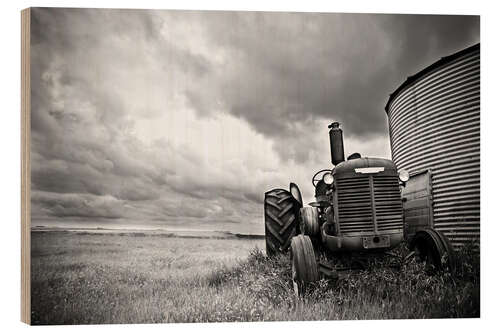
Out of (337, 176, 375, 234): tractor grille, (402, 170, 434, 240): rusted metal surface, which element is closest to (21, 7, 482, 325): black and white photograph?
(337, 176, 375, 234): tractor grille

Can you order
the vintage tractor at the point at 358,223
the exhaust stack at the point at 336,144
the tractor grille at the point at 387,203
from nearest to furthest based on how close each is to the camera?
the vintage tractor at the point at 358,223 → the tractor grille at the point at 387,203 → the exhaust stack at the point at 336,144

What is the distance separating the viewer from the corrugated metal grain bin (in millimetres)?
6109

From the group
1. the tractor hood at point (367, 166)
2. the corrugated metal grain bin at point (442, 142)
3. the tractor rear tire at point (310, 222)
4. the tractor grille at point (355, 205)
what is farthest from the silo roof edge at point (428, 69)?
the tractor rear tire at point (310, 222)

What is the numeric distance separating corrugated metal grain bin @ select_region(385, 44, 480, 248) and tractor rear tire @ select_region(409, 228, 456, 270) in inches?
31.7

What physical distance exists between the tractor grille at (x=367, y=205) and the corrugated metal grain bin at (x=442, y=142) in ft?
4.93

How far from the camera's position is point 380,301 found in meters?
5.21

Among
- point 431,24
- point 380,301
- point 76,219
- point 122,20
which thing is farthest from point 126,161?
point 431,24

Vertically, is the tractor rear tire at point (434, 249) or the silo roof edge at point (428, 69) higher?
the silo roof edge at point (428, 69)

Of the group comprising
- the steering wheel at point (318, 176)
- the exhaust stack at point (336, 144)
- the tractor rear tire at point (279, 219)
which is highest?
the exhaust stack at point (336, 144)

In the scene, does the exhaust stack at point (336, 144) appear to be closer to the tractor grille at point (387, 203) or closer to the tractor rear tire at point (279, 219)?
the tractor rear tire at point (279, 219)

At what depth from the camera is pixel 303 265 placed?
4.90 m

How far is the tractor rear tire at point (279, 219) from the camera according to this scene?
621 cm

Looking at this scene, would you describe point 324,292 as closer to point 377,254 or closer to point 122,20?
point 377,254

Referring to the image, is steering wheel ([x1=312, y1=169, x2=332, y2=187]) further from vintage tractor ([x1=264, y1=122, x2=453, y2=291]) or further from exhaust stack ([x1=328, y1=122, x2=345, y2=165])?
vintage tractor ([x1=264, y1=122, x2=453, y2=291])
